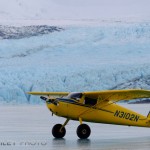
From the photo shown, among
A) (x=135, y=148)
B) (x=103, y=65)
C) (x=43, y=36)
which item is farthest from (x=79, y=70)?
(x=135, y=148)

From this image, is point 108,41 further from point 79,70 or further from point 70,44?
point 79,70

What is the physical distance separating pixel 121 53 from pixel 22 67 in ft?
34.6

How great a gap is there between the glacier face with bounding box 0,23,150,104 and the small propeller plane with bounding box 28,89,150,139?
3329cm

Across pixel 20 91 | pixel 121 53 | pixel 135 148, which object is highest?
pixel 121 53

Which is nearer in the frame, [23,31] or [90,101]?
[90,101]

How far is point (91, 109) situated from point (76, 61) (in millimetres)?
43281

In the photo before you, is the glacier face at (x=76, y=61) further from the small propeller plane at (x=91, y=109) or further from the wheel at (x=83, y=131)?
the wheel at (x=83, y=131)

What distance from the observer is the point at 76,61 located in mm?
60969

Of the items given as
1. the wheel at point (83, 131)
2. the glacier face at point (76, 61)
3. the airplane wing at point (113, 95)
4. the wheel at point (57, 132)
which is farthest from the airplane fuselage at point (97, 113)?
the glacier face at point (76, 61)

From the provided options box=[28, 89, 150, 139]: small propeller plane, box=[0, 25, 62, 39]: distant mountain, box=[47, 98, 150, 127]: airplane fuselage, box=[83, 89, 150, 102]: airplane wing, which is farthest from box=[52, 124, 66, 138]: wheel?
box=[0, 25, 62, 39]: distant mountain

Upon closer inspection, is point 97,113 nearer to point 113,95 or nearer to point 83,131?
point 113,95

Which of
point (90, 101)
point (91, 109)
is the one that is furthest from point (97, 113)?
point (90, 101)

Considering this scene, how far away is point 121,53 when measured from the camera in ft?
201

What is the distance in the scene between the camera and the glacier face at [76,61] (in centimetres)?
5247
